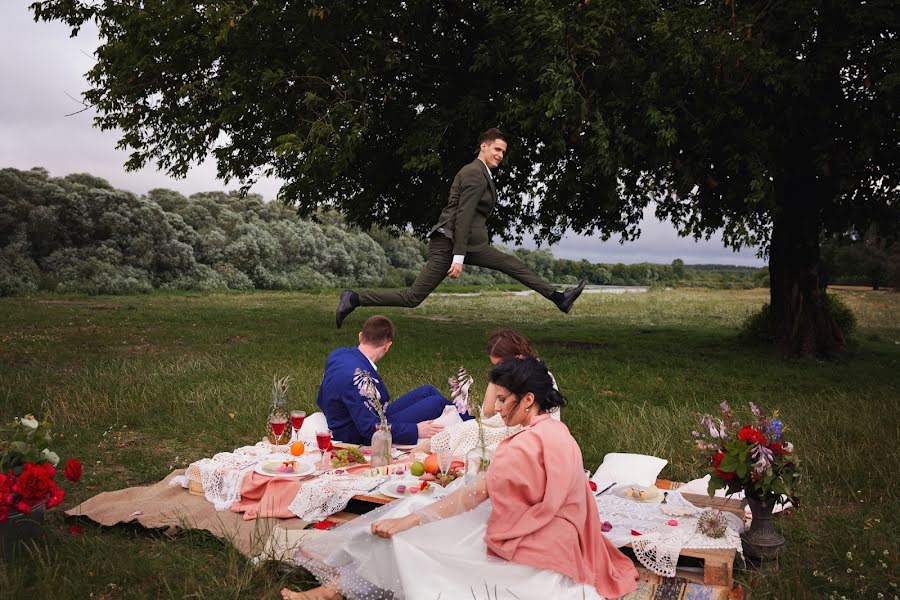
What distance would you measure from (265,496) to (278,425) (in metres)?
0.91

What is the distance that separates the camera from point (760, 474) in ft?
15.8

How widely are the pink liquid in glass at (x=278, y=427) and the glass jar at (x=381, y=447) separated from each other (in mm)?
1022

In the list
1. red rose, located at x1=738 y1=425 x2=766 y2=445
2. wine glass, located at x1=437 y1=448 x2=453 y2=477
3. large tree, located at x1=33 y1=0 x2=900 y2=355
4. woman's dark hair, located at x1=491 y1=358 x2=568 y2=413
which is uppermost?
large tree, located at x1=33 y1=0 x2=900 y2=355

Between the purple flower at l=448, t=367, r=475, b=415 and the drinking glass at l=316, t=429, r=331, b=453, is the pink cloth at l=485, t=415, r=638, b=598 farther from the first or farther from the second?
the drinking glass at l=316, t=429, r=331, b=453

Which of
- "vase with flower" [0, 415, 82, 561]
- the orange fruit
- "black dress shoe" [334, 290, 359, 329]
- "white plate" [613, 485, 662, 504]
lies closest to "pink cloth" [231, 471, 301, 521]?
the orange fruit

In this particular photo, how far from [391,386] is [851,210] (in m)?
10.2

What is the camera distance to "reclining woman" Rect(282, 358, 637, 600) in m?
3.98

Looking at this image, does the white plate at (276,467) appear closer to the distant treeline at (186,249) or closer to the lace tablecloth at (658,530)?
the lace tablecloth at (658,530)

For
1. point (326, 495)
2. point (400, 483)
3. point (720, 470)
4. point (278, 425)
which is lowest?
point (326, 495)

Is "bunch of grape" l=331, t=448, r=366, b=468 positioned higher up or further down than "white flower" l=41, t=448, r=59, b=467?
further down

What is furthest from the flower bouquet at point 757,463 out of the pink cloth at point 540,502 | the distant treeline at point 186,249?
the distant treeline at point 186,249

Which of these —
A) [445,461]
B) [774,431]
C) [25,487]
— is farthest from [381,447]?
[774,431]

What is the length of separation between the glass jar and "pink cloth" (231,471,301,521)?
0.62 metres

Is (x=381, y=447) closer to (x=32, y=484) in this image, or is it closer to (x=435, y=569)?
(x=435, y=569)
